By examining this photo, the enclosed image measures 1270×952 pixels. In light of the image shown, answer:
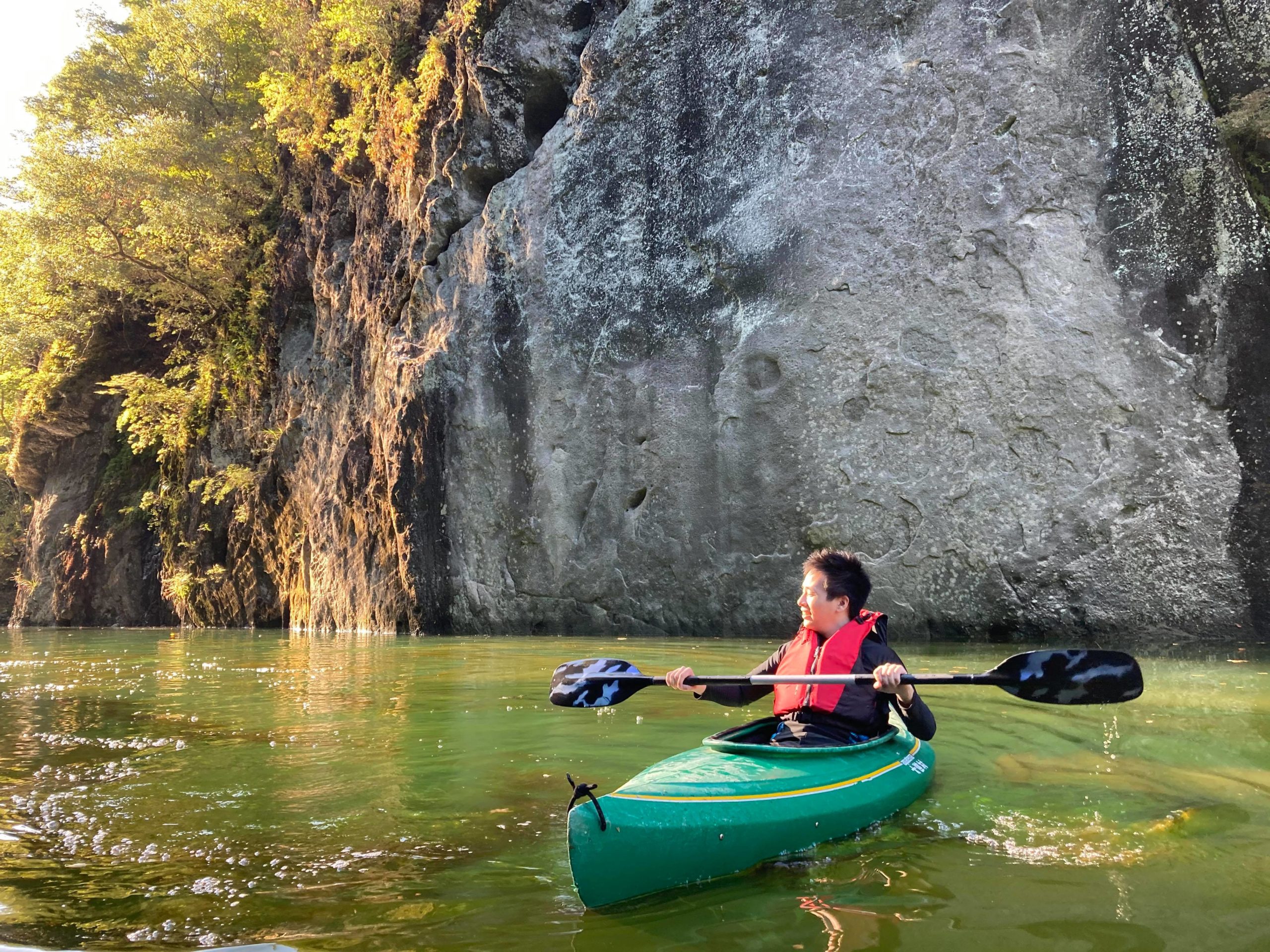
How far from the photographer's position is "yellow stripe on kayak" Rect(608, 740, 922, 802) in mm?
2527

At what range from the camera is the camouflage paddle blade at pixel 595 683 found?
11.9 feet

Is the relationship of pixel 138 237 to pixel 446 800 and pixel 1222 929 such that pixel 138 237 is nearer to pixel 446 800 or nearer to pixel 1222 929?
pixel 446 800

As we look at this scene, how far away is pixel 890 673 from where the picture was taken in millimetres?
3146

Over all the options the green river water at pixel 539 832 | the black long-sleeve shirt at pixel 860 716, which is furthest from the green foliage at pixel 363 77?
the black long-sleeve shirt at pixel 860 716

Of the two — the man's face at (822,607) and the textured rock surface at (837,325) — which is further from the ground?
the textured rock surface at (837,325)

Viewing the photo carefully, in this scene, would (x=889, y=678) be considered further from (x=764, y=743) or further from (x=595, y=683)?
(x=595, y=683)

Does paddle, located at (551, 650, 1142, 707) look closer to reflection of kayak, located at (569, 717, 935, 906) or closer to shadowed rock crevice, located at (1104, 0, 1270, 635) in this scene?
reflection of kayak, located at (569, 717, 935, 906)

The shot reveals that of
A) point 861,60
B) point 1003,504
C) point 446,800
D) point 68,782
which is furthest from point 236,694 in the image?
point 861,60

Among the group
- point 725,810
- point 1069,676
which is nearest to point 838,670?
point 1069,676

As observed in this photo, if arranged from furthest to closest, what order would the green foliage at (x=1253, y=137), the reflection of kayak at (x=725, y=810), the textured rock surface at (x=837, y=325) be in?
the textured rock surface at (x=837, y=325), the green foliage at (x=1253, y=137), the reflection of kayak at (x=725, y=810)

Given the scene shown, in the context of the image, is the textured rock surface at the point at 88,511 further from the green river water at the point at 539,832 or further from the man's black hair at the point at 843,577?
the man's black hair at the point at 843,577

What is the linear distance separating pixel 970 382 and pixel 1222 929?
276 inches

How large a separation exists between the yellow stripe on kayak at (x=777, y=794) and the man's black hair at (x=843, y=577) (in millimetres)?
600

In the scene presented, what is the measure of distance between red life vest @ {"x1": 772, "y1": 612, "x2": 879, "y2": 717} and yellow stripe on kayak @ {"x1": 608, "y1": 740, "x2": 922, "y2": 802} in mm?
304
